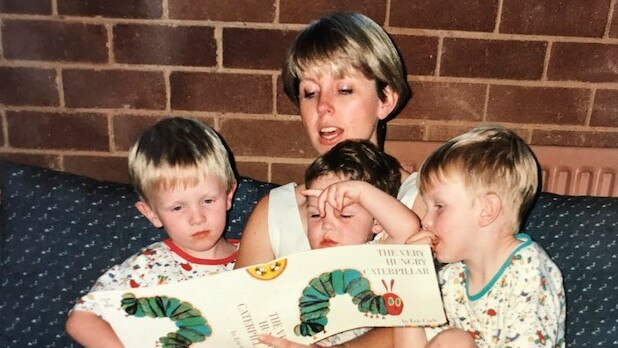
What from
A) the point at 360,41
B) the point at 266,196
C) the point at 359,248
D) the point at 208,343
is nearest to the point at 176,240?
the point at 266,196

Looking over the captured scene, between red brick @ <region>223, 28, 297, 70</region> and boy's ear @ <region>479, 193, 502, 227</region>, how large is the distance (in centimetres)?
86

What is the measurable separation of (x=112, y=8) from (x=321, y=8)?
2.07 ft

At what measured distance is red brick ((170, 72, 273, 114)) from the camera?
6.27ft

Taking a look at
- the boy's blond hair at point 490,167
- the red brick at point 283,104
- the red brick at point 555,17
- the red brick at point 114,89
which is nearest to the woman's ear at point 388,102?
the boy's blond hair at point 490,167

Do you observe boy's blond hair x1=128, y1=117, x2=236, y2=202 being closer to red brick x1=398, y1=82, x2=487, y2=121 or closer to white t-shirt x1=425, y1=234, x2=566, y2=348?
white t-shirt x1=425, y1=234, x2=566, y2=348

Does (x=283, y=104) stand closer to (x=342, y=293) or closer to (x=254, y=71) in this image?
(x=254, y=71)

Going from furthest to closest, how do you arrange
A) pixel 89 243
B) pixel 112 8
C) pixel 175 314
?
pixel 112 8, pixel 89 243, pixel 175 314

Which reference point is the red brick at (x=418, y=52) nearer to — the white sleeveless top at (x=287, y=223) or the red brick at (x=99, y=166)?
the white sleeveless top at (x=287, y=223)

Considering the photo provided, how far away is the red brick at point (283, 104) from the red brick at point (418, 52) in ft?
1.24

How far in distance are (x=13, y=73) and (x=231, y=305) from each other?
1228 mm

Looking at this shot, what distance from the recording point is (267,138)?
199 cm

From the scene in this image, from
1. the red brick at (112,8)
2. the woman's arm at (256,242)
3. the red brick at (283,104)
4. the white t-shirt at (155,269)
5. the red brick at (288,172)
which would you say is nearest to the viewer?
the white t-shirt at (155,269)

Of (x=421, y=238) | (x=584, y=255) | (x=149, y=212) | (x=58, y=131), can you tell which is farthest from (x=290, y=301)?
(x=58, y=131)

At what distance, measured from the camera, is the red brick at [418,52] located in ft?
6.19
